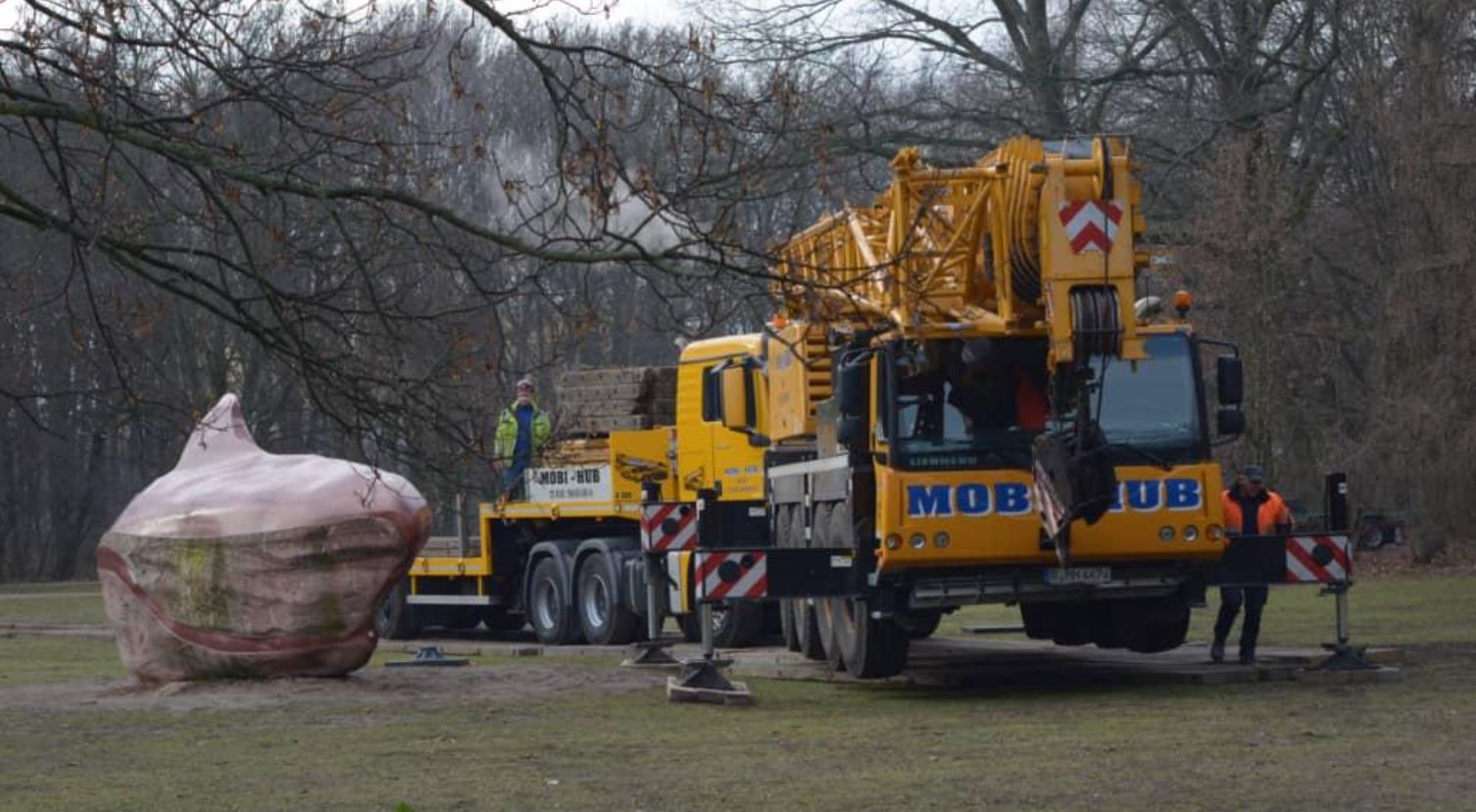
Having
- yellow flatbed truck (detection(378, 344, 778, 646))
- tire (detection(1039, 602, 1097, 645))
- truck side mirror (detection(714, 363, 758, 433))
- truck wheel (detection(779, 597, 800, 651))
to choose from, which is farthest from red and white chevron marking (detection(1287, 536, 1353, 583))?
truck side mirror (detection(714, 363, 758, 433))

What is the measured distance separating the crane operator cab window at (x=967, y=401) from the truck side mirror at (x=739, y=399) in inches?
188

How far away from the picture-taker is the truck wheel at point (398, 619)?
30078 mm

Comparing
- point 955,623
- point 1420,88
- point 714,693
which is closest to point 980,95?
point 1420,88

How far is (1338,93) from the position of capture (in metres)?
39.2

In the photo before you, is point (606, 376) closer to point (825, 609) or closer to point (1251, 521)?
point (825, 609)

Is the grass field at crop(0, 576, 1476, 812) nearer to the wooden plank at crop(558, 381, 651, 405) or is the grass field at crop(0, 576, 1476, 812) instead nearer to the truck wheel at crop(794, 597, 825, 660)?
the truck wheel at crop(794, 597, 825, 660)

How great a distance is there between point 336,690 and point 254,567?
1303 millimetres

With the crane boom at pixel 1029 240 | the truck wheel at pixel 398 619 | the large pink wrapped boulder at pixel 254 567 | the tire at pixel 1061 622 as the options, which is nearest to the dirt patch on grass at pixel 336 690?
the large pink wrapped boulder at pixel 254 567

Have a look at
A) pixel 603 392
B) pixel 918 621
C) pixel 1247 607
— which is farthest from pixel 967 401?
pixel 603 392

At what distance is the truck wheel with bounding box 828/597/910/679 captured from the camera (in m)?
18.3

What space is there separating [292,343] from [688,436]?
596 inches

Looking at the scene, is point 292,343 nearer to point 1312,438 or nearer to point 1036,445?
point 1036,445

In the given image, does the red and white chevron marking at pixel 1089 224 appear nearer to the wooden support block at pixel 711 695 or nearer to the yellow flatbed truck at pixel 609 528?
the wooden support block at pixel 711 695

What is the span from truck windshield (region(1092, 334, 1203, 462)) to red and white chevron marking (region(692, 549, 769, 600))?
2.68m
